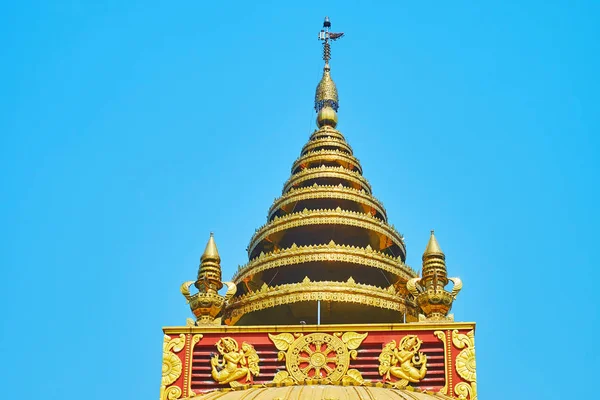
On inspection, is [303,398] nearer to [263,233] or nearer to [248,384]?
[248,384]

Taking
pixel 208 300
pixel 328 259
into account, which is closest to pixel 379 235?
pixel 328 259

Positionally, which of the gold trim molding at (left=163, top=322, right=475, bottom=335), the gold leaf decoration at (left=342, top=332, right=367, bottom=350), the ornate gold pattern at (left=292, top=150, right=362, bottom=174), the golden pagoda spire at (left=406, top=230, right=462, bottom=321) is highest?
the ornate gold pattern at (left=292, top=150, right=362, bottom=174)

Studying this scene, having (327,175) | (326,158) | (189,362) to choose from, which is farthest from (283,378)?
(326,158)

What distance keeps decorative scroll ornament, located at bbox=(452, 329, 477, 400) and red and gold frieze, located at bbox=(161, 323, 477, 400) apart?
0.08 feet

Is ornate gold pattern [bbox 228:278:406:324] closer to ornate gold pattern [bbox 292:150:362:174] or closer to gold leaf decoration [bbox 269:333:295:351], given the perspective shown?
gold leaf decoration [bbox 269:333:295:351]

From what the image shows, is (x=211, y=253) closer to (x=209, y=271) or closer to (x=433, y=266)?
(x=209, y=271)

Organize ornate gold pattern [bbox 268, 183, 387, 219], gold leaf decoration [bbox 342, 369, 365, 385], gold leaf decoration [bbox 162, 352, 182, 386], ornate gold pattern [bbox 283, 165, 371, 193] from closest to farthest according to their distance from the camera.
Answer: gold leaf decoration [bbox 342, 369, 365, 385]
gold leaf decoration [bbox 162, 352, 182, 386]
ornate gold pattern [bbox 268, 183, 387, 219]
ornate gold pattern [bbox 283, 165, 371, 193]

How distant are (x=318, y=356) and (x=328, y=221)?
6807 millimetres

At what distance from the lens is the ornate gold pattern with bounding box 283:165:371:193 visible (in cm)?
3734

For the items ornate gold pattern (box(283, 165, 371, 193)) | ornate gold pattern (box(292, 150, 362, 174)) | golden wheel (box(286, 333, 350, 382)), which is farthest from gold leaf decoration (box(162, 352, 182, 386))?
ornate gold pattern (box(292, 150, 362, 174))

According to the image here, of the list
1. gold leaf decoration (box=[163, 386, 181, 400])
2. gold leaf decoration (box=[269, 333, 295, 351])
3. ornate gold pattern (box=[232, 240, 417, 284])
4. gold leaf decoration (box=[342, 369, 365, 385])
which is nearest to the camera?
gold leaf decoration (box=[342, 369, 365, 385])

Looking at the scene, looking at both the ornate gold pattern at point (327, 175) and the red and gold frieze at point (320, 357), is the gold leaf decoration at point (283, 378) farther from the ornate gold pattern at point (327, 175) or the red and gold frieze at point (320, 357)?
the ornate gold pattern at point (327, 175)

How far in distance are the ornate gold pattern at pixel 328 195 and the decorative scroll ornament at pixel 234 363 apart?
833 centimetres

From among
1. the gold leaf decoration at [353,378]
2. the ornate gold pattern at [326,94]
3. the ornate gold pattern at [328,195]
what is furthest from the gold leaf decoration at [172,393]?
the ornate gold pattern at [326,94]
